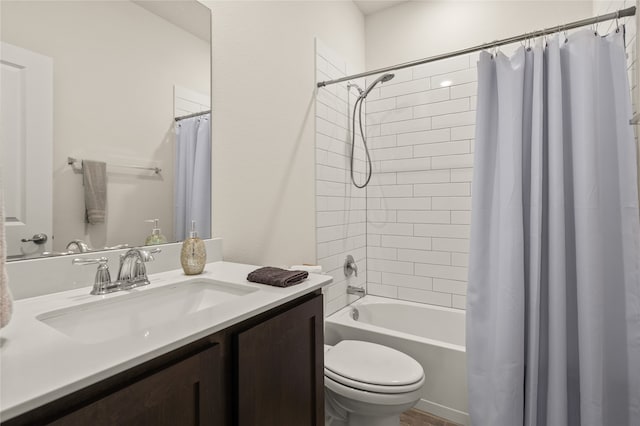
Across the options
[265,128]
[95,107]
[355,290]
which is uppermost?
[265,128]

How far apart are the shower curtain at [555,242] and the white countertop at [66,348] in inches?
45.3

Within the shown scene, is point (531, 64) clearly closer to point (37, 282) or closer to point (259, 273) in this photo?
point (259, 273)

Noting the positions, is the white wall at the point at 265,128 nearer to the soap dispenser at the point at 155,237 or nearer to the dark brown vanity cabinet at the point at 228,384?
the soap dispenser at the point at 155,237

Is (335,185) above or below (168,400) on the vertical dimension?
above

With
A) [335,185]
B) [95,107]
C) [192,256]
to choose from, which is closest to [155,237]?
[192,256]

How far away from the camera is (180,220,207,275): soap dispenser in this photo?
1151 mm

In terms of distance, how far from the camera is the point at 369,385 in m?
1.39

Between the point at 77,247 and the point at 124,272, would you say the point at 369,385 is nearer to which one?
the point at 124,272

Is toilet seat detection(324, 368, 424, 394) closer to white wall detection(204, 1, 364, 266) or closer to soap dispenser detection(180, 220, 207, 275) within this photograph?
white wall detection(204, 1, 364, 266)

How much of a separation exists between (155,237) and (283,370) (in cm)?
69

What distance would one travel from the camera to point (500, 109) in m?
1.57

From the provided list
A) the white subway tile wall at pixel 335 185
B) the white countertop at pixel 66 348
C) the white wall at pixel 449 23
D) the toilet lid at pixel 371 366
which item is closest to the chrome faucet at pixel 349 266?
the white subway tile wall at pixel 335 185

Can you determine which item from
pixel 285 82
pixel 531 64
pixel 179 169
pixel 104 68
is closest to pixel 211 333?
pixel 179 169

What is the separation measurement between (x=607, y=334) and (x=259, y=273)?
1.45 meters
